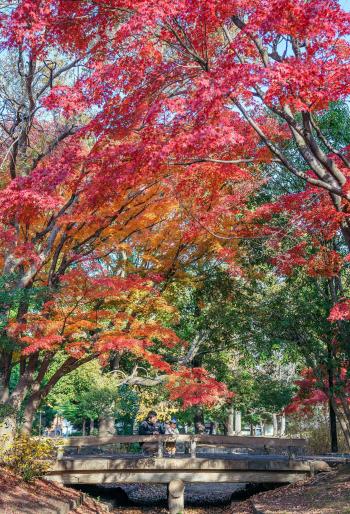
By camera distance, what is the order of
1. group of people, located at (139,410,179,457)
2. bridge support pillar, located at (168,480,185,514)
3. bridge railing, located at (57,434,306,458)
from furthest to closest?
group of people, located at (139,410,179,457)
bridge railing, located at (57,434,306,458)
bridge support pillar, located at (168,480,185,514)

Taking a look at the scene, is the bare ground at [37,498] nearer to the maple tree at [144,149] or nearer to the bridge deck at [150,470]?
the bridge deck at [150,470]

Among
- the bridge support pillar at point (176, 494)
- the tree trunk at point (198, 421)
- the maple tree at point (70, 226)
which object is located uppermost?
the maple tree at point (70, 226)

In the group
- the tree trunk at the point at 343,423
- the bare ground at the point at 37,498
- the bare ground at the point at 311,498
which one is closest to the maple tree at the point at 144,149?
the bare ground at the point at 37,498

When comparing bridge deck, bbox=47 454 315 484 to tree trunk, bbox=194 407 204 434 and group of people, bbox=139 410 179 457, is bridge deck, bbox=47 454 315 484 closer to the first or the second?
group of people, bbox=139 410 179 457

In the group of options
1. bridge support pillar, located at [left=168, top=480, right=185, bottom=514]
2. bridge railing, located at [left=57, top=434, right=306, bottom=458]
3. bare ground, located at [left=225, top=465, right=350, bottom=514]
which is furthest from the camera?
bridge railing, located at [left=57, top=434, right=306, bottom=458]

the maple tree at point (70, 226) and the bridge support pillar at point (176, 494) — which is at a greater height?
the maple tree at point (70, 226)

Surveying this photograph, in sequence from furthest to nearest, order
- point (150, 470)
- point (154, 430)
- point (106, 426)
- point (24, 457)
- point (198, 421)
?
1. point (198, 421)
2. point (106, 426)
3. point (154, 430)
4. point (150, 470)
5. point (24, 457)

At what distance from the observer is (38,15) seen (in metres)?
8.85

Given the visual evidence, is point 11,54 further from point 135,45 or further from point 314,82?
point 314,82

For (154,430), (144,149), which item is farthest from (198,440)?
(144,149)

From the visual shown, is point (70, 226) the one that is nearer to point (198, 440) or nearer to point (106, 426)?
point (198, 440)

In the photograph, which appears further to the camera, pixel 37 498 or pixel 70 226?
pixel 70 226


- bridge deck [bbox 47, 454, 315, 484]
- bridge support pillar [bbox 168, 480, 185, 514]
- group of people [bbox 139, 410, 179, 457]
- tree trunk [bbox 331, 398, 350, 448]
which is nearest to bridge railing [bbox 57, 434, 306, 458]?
group of people [bbox 139, 410, 179, 457]

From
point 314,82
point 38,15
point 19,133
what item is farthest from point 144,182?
point 314,82
